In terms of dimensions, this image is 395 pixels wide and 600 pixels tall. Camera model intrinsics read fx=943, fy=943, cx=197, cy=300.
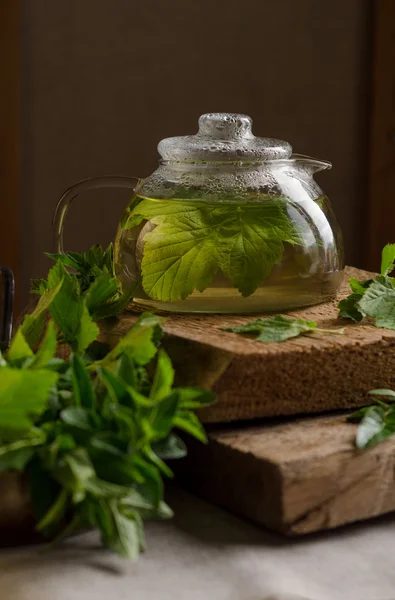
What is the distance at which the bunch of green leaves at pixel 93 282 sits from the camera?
27.0 inches

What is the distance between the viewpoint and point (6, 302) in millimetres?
861

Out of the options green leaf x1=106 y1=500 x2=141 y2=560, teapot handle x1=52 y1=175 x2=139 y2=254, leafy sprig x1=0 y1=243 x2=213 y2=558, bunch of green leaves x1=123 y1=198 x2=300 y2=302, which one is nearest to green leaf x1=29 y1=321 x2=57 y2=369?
leafy sprig x1=0 y1=243 x2=213 y2=558

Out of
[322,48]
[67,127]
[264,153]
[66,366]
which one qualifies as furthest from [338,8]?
[66,366]

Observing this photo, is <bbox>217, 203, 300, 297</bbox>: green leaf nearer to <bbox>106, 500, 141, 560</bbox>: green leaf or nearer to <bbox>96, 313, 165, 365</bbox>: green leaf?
<bbox>96, 313, 165, 365</bbox>: green leaf

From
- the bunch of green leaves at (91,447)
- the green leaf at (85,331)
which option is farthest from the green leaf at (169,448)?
the green leaf at (85,331)

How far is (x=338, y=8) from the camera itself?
2.50 metres

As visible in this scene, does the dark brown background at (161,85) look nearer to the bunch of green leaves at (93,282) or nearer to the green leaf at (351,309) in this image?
the bunch of green leaves at (93,282)

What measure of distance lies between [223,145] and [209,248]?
0.33 feet

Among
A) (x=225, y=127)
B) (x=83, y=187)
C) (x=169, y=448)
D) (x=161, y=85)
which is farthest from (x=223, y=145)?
(x=161, y=85)

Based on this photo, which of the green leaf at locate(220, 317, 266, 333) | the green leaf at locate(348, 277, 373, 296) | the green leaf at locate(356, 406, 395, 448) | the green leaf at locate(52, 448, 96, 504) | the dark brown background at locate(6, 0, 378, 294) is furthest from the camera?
the dark brown background at locate(6, 0, 378, 294)

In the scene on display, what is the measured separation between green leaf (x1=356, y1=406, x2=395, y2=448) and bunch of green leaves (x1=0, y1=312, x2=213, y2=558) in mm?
118

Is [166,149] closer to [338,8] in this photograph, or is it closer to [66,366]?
[66,366]

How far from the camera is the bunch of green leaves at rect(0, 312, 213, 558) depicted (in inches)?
19.1

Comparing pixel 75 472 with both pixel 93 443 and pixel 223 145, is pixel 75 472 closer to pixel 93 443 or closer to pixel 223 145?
pixel 93 443
